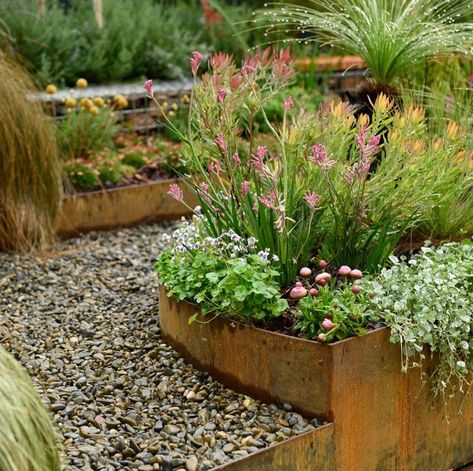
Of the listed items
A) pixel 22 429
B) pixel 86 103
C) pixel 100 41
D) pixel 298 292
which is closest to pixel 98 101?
pixel 86 103

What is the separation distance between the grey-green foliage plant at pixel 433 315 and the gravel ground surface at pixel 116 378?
0.43m

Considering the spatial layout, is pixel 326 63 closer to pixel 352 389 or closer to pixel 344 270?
pixel 344 270

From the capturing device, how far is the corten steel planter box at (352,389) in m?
3.04

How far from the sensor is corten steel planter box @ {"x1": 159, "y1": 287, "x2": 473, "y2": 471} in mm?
3039

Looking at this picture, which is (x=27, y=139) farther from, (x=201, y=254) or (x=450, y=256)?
(x=450, y=256)

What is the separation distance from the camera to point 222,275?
3365mm

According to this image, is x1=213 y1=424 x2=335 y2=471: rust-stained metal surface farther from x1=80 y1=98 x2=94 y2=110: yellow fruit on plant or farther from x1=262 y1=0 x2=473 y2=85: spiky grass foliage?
x1=80 y1=98 x2=94 y2=110: yellow fruit on plant

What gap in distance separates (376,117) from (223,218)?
0.66 metres

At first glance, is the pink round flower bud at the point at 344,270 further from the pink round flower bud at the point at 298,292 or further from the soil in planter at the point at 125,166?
the soil in planter at the point at 125,166

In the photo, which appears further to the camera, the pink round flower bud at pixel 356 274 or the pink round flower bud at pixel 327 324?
the pink round flower bud at pixel 356 274

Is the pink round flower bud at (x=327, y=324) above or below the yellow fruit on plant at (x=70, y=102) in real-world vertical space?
below

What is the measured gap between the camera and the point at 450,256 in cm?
351

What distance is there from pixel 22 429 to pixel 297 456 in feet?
2.87

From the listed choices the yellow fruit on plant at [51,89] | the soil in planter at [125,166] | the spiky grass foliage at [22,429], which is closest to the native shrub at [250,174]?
the spiky grass foliage at [22,429]
